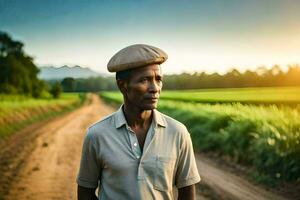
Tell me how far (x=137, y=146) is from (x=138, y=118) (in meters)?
0.19

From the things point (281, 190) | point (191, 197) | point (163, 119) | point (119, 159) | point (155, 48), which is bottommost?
point (281, 190)

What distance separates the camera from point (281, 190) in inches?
301

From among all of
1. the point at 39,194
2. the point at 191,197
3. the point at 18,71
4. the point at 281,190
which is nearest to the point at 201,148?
the point at 281,190

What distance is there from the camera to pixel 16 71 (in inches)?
1699

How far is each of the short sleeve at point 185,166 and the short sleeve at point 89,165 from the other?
0.41 meters

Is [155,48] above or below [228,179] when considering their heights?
above

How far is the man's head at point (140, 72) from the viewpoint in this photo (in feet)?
6.86

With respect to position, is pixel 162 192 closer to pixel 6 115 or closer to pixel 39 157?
pixel 39 157

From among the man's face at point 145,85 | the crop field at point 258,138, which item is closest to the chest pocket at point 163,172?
the man's face at point 145,85

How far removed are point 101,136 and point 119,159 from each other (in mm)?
156

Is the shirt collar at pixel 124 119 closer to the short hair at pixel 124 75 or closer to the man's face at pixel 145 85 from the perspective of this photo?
the man's face at pixel 145 85

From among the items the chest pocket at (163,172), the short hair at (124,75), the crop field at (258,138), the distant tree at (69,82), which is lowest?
the crop field at (258,138)

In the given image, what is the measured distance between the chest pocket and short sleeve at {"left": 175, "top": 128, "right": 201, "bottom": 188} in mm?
93

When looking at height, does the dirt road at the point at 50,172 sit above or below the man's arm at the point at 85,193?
below
